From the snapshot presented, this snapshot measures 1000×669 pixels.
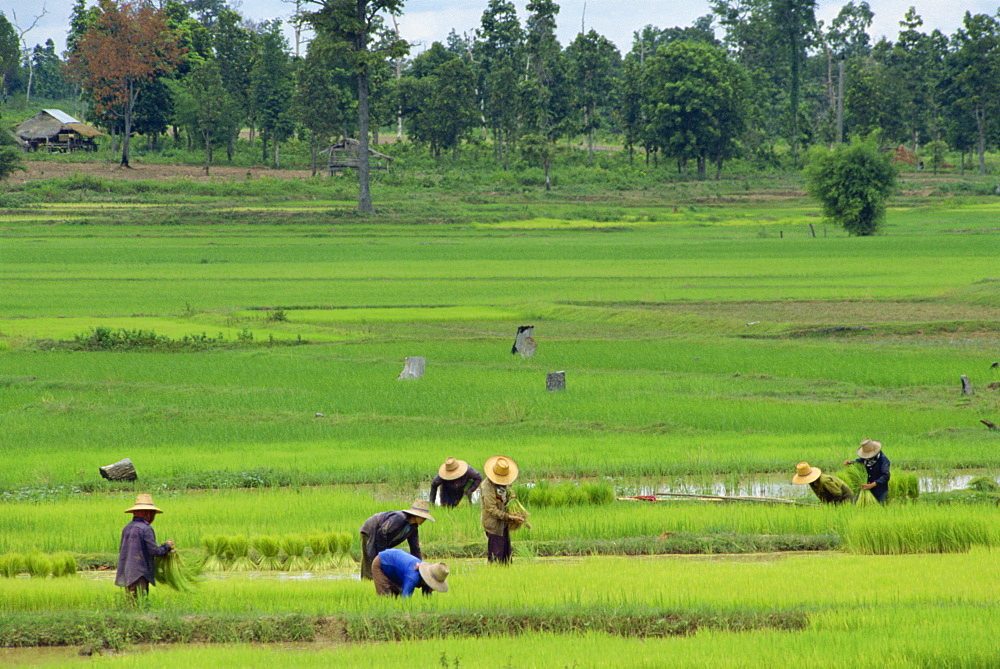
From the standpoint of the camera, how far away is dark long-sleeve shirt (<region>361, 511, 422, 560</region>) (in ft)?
27.5

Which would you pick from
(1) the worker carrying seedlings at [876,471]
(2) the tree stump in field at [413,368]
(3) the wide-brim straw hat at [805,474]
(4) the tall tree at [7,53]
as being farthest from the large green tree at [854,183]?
(4) the tall tree at [7,53]

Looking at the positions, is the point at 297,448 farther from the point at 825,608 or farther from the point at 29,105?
the point at 29,105

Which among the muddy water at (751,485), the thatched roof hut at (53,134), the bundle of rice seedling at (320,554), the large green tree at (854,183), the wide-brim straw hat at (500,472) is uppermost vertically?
the thatched roof hut at (53,134)

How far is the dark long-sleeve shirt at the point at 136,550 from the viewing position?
821cm

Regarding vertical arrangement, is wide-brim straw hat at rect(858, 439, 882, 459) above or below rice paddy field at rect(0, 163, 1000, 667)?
above

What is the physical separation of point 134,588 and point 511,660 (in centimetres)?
305

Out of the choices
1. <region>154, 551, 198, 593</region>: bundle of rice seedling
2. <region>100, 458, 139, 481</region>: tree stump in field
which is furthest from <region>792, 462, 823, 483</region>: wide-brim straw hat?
<region>100, 458, 139, 481</region>: tree stump in field

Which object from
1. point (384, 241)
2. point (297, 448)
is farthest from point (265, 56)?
point (297, 448)

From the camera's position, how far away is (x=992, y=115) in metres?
81.1

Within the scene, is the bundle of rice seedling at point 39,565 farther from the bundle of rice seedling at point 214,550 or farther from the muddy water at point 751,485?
the muddy water at point 751,485

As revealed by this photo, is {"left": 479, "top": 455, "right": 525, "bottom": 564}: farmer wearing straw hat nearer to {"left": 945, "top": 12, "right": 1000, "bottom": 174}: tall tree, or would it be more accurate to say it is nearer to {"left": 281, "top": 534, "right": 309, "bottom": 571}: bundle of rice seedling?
{"left": 281, "top": 534, "right": 309, "bottom": 571}: bundle of rice seedling

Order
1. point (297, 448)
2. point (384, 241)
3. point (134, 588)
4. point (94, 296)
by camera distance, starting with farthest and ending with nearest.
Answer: point (384, 241), point (94, 296), point (297, 448), point (134, 588)

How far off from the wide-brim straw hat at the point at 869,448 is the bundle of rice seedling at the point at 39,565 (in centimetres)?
721

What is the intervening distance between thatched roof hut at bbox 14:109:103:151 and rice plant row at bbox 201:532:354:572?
82030 millimetres
